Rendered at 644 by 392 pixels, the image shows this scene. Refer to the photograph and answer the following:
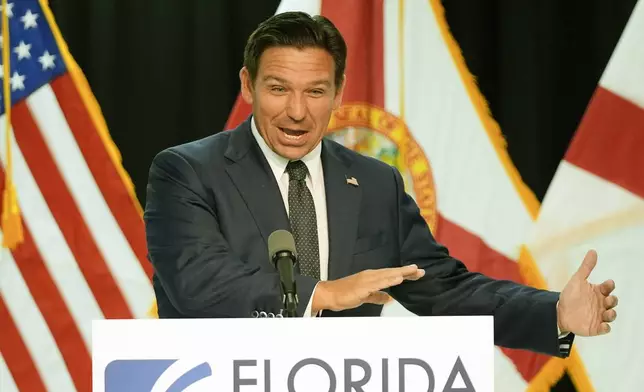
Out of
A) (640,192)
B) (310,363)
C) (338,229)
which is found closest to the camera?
(310,363)

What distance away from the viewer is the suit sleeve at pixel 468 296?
7.59 ft

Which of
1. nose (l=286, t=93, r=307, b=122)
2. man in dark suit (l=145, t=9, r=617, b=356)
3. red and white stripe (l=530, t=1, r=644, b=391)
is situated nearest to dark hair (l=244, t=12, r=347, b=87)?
man in dark suit (l=145, t=9, r=617, b=356)

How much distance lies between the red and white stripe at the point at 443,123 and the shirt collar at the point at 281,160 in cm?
112

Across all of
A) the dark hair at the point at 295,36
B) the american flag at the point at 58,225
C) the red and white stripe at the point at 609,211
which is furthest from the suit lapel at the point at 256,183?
the red and white stripe at the point at 609,211

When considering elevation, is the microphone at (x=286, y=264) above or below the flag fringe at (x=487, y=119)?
below

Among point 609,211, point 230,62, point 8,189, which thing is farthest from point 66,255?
point 609,211

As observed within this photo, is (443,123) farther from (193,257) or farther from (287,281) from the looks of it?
(287,281)

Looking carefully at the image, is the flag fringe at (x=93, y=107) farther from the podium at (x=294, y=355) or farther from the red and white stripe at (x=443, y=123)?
the podium at (x=294, y=355)

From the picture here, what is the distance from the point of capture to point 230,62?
153 inches

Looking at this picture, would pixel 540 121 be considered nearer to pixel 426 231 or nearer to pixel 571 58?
pixel 571 58

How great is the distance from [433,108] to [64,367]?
1920mm

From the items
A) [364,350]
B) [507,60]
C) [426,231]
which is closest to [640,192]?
[507,60]

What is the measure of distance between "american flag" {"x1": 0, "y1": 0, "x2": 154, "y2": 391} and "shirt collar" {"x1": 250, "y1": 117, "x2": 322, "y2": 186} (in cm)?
129

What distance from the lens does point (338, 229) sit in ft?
8.54
